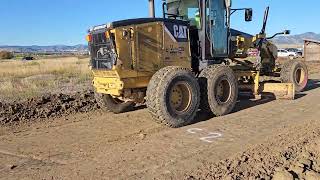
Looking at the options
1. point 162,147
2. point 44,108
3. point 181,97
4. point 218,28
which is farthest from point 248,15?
point 44,108

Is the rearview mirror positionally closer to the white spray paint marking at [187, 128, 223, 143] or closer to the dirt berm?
the white spray paint marking at [187, 128, 223, 143]

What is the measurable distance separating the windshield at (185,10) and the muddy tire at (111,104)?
2587mm

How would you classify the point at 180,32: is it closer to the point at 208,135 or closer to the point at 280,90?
the point at 208,135

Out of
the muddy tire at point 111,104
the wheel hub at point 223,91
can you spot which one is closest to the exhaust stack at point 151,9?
the muddy tire at point 111,104

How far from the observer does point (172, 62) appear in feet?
31.7

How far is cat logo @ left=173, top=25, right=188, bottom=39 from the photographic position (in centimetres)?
959

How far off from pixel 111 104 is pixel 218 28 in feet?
10.8

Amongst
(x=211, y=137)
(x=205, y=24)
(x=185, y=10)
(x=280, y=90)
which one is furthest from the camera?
(x=280, y=90)

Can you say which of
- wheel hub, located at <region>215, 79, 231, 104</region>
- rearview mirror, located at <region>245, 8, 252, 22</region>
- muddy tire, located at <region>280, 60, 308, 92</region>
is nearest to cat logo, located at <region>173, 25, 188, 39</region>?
wheel hub, located at <region>215, 79, 231, 104</region>

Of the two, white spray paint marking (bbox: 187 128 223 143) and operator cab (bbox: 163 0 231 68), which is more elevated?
operator cab (bbox: 163 0 231 68)

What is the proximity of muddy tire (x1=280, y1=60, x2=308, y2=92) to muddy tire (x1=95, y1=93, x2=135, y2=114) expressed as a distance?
5.63 meters

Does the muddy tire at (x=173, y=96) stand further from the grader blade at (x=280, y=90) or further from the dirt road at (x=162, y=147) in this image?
the grader blade at (x=280, y=90)

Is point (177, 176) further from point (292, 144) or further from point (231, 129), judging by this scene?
point (231, 129)

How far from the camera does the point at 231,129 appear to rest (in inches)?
332
